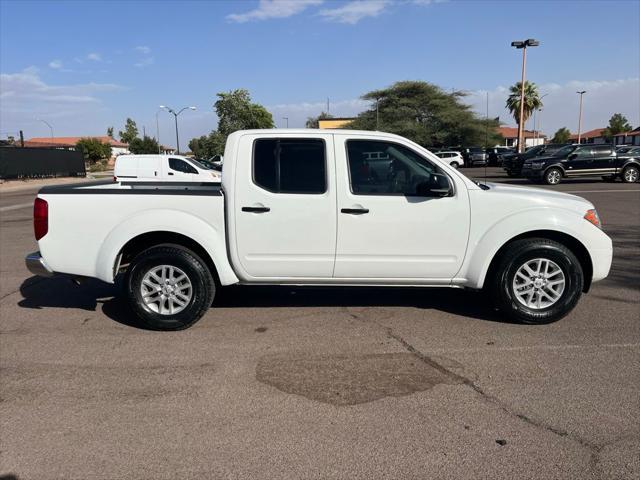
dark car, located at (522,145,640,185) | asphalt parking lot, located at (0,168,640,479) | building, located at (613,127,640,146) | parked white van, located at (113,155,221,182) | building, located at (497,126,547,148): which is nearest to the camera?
asphalt parking lot, located at (0,168,640,479)

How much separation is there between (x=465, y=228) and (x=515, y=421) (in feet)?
6.53

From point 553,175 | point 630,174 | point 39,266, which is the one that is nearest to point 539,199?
point 39,266

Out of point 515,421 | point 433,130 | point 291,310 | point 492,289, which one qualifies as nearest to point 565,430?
point 515,421

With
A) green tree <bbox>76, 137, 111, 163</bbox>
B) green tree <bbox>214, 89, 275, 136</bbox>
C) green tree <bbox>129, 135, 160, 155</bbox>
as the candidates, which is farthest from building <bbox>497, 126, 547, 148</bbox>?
green tree <bbox>76, 137, 111, 163</bbox>

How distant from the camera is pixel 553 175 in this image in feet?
70.7

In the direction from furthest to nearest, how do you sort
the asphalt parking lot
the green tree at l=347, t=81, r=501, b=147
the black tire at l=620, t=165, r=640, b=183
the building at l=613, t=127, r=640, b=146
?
the building at l=613, t=127, r=640, b=146 < the green tree at l=347, t=81, r=501, b=147 < the black tire at l=620, t=165, r=640, b=183 < the asphalt parking lot

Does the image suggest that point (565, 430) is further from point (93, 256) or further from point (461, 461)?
point (93, 256)

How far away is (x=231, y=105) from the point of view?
6812 centimetres

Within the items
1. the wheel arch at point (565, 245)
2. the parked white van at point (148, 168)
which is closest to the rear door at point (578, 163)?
→ the parked white van at point (148, 168)

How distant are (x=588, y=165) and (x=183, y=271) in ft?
71.0

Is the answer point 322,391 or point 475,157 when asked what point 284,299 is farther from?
point 475,157

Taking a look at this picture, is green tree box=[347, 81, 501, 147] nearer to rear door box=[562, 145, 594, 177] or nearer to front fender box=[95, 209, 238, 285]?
rear door box=[562, 145, 594, 177]

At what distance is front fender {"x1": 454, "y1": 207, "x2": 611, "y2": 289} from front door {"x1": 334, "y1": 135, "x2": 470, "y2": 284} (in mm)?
132

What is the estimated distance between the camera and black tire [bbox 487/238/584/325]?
4.71 metres
